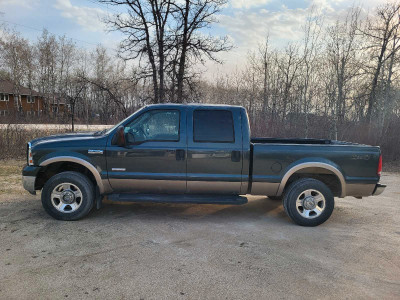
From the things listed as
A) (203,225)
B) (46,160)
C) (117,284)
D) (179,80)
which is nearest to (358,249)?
(203,225)

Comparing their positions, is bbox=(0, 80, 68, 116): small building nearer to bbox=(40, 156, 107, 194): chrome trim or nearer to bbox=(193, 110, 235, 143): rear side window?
bbox=(40, 156, 107, 194): chrome trim

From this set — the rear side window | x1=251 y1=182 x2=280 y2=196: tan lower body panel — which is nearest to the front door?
the rear side window

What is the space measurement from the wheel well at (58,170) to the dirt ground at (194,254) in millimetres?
588

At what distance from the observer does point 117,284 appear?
9.39ft

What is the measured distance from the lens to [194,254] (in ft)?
11.7

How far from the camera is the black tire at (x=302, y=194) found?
4.64m

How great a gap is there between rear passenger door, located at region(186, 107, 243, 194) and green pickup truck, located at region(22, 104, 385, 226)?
0.02 m

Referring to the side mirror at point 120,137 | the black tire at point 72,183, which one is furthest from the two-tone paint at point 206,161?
the black tire at point 72,183

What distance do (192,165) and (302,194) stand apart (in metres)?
1.92

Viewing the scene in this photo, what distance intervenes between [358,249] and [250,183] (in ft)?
5.91

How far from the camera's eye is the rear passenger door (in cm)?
463

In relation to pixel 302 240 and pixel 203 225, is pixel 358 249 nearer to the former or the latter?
pixel 302 240

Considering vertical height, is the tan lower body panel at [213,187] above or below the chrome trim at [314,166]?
below

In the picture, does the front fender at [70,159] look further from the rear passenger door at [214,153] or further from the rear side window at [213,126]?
the rear side window at [213,126]
